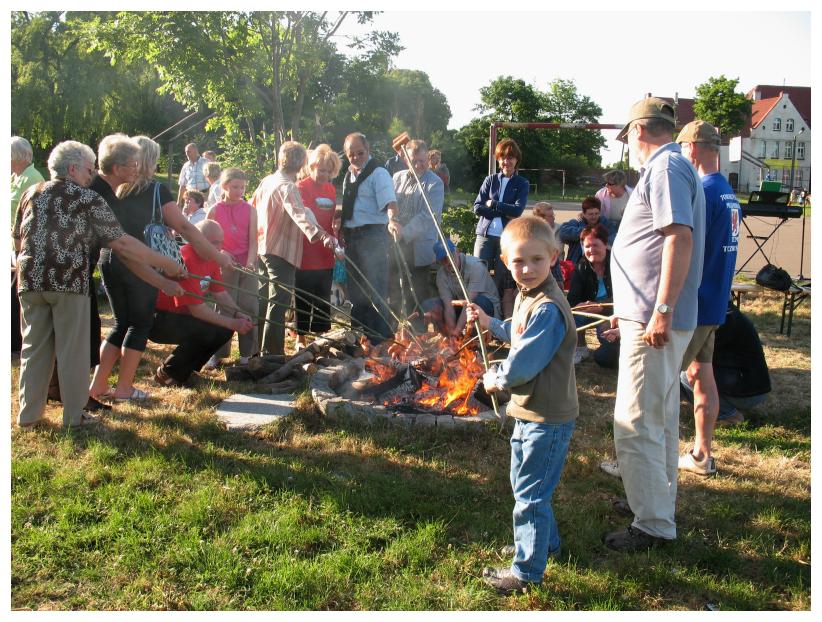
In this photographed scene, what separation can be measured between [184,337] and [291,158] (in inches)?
71.5

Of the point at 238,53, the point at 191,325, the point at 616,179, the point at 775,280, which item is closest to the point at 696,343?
the point at 191,325

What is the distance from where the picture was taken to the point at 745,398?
16.8 ft

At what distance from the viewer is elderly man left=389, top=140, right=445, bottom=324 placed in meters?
6.84

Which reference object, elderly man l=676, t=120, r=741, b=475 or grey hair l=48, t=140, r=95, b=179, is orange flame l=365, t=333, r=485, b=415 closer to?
elderly man l=676, t=120, r=741, b=475

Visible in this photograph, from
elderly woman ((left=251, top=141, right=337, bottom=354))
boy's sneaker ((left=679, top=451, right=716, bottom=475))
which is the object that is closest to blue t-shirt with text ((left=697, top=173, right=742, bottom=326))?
boy's sneaker ((left=679, top=451, right=716, bottom=475))

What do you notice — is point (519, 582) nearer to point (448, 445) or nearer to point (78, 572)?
point (448, 445)

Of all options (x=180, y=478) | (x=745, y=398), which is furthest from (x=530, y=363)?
(x=745, y=398)

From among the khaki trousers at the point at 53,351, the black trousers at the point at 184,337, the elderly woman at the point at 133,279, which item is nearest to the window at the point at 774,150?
the black trousers at the point at 184,337

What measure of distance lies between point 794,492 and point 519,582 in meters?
1.96

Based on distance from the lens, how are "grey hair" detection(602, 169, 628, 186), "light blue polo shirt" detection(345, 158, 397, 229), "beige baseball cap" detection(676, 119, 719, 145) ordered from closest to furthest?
"beige baseball cap" detection(676, 119, 719, 145), "light blue polo shirt" detection(345, 158, 397, 229), "grey hair" detection(602, 169, 628, 186)

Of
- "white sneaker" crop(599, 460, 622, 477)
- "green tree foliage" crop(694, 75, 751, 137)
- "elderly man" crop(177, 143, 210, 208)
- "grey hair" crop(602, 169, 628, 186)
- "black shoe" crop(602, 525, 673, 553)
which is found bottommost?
"black shoe" crop(602, 525, 673, 553)

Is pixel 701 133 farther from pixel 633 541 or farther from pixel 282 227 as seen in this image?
pixel 282 227

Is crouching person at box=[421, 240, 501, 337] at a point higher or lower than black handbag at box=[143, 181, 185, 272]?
lower

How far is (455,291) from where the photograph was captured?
6871 mm
